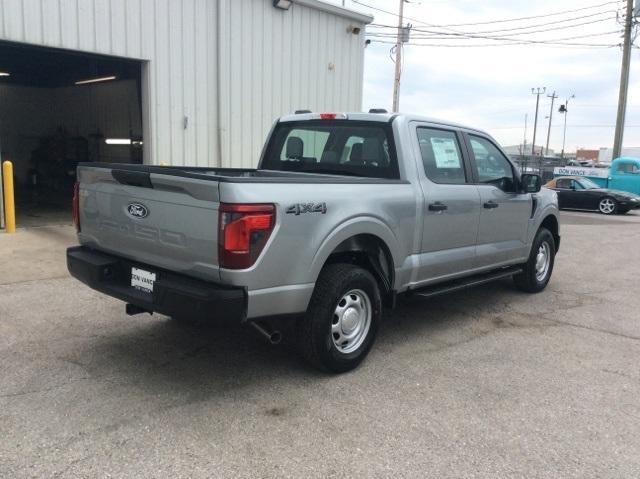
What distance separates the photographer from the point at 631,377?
4.39 meters

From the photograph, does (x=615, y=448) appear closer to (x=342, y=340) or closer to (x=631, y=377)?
(x=631, y=377)

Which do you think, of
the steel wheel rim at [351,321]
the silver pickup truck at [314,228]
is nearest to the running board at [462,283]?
the silver pickup truck at [314,228]

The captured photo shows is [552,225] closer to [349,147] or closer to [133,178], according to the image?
[349,147]

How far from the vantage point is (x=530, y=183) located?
20.2 feet

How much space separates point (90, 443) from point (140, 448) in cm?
28

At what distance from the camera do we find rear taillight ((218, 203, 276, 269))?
332 cm

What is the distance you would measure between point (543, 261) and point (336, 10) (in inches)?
336

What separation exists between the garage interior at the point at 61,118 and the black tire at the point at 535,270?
12321 mm

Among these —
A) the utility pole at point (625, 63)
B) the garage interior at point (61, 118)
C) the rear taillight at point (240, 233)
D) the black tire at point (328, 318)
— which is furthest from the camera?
the utility pole at point (625, 63)

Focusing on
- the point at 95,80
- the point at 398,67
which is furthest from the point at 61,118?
the point at 398,67

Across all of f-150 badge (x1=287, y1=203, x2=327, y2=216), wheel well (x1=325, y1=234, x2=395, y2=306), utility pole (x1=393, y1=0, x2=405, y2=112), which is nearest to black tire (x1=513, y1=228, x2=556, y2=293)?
wheel well (x1=325, y1=234, x2=395, y2=306)

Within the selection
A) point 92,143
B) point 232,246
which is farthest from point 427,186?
point 92,143

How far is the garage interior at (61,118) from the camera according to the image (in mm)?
17391

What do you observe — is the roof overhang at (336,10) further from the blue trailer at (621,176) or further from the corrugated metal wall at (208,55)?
the blue trailer at (621,176)
